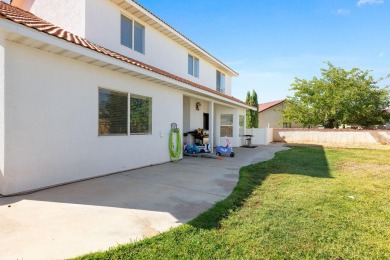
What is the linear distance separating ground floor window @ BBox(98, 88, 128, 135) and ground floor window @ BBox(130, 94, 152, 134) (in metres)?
0.29

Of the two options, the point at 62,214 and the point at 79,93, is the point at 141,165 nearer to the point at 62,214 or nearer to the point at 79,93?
the point at 79,93

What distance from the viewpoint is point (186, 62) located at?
11953 millimetres

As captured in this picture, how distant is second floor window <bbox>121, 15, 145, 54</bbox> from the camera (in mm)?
7961

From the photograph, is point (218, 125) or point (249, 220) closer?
point (249, 220)

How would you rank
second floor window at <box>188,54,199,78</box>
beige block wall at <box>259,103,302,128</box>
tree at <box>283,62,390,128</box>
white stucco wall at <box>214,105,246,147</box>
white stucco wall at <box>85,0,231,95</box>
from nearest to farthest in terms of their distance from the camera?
white stucco wall at <box>85,0,231,95</box> → second floor window at <box>188,54,199,78</box> → white stucco wall at <box>214,105,246,147</box> → tree at <box>283,62,390,128</box> → beige block wall at <box>259,103,302,128</box>

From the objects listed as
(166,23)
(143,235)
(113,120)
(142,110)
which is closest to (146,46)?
(166,23)

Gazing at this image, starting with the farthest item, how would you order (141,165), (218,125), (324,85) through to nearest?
(324,85)
(218,125)
(141,165)

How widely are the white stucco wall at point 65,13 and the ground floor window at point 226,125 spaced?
Answer: 10.7 m

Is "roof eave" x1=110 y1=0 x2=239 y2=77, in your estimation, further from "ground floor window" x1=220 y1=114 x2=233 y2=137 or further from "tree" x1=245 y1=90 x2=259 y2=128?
"tree" x1=245 y1=90 x2=259 y2=128

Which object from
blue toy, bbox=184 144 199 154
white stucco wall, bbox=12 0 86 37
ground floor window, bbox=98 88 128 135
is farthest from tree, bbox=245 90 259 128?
white stucco wall, bbox=12 0 86 37

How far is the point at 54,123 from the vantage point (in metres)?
5.01

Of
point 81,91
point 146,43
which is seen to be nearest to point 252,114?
point 146,43

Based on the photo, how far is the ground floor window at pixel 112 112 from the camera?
617cm

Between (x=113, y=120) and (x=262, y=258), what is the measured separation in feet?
18.0
